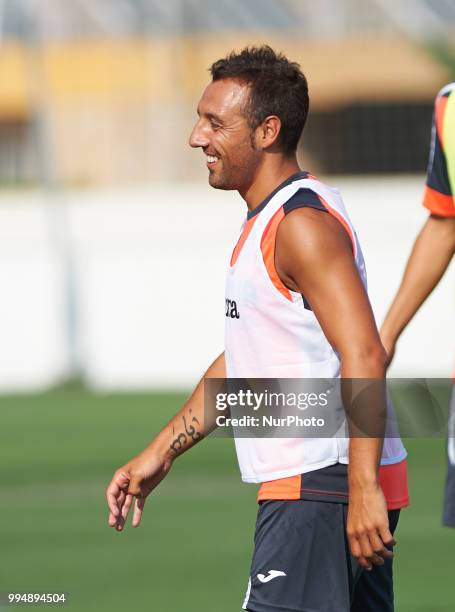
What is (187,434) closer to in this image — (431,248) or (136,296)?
(431,248)

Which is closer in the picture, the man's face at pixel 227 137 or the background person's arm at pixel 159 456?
the man's face at pixel 227 137

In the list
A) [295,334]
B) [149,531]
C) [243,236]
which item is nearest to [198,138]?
[243,236]

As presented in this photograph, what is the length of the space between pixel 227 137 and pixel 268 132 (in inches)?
4.6

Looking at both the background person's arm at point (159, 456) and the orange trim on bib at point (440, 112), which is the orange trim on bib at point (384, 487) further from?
the orange trim on bib at point (440, 112)

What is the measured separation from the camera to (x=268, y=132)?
4.64m

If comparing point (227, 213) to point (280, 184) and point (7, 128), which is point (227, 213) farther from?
point (280, 184)

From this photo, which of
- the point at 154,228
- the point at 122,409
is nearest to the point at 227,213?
the point at 154,228

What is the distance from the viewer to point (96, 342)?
26.0m

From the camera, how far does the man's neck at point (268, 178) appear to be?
4664mm

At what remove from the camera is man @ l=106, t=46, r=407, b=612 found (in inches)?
166

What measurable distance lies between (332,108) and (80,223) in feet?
42.6

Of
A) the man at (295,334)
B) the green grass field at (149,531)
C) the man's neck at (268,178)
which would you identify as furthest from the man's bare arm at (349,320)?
the green grass field at (149,531)

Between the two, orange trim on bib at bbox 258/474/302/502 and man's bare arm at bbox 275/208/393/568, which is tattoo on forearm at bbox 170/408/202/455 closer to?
orange trim on bib at bbox 258/474/302/502

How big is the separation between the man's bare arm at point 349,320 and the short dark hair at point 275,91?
38 cm
